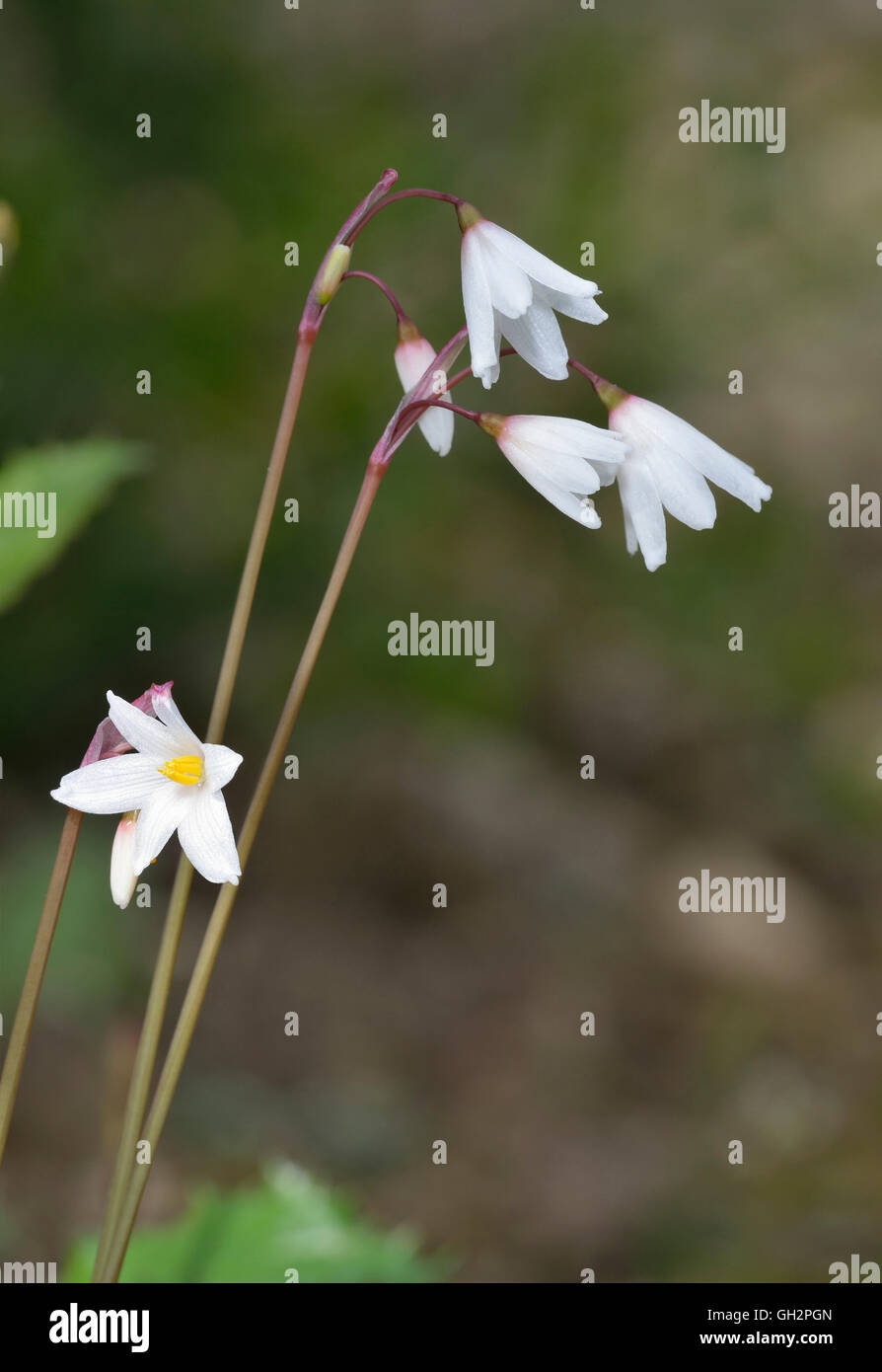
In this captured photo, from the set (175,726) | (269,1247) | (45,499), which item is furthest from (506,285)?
(269,1247)

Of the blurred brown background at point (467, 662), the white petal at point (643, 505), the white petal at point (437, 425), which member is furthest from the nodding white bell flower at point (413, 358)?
the blurred brown background at point (467, 662)

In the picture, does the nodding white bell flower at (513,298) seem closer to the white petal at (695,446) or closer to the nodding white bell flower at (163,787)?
the white petal at (695,446)

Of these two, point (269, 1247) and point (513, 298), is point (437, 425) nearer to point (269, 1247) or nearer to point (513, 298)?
point (513, 298)

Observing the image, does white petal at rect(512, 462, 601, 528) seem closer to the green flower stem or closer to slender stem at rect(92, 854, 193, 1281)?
the green flower stem

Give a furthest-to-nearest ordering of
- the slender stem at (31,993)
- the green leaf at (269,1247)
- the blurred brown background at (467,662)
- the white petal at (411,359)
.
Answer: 1. the blurred brown background at (467,662)
2. the green leaf at (269,1247)
3. the white petal at (411,359)
4. the slender stem at (31,993)

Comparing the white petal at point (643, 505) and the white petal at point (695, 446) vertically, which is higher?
the white petal at point (695, 446)
